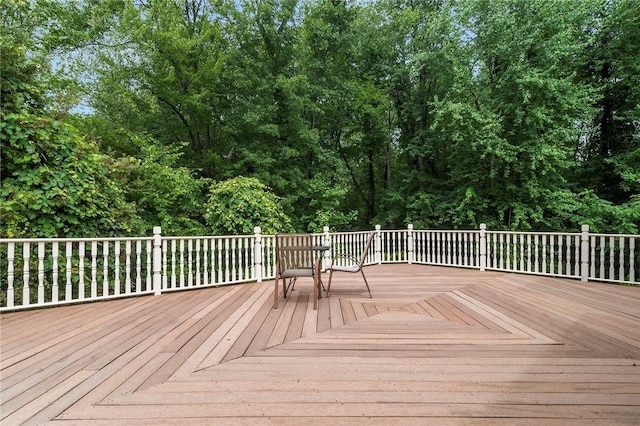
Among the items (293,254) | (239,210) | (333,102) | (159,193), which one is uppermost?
(333,102)

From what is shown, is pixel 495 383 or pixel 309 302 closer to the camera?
pixel 495 383

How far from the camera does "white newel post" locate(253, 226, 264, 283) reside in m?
5.26

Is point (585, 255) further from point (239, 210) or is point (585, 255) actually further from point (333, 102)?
point (333, 102)

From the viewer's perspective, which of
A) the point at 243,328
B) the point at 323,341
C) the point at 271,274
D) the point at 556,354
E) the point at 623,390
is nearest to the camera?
the point at 623,390

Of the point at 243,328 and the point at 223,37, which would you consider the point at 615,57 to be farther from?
the point at 243,328

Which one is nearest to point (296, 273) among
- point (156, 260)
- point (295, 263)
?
point (295, 263)

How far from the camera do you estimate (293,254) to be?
3.75 metres

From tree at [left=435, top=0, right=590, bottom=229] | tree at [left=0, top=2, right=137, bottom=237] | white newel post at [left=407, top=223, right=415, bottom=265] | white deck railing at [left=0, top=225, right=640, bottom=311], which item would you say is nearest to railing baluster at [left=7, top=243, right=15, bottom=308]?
white deck railing at [left=0, top=225, right=640, bottom=311]

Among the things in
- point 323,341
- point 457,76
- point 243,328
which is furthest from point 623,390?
point 457,76

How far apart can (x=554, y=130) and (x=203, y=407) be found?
966cm

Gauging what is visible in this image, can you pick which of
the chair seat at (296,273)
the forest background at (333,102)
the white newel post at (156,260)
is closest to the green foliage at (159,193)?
the forest background at (333,102)

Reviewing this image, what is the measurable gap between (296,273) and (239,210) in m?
3.39

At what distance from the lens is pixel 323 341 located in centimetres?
250

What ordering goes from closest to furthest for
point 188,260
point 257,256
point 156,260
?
point 156,260
point 188,260
point 257,256
